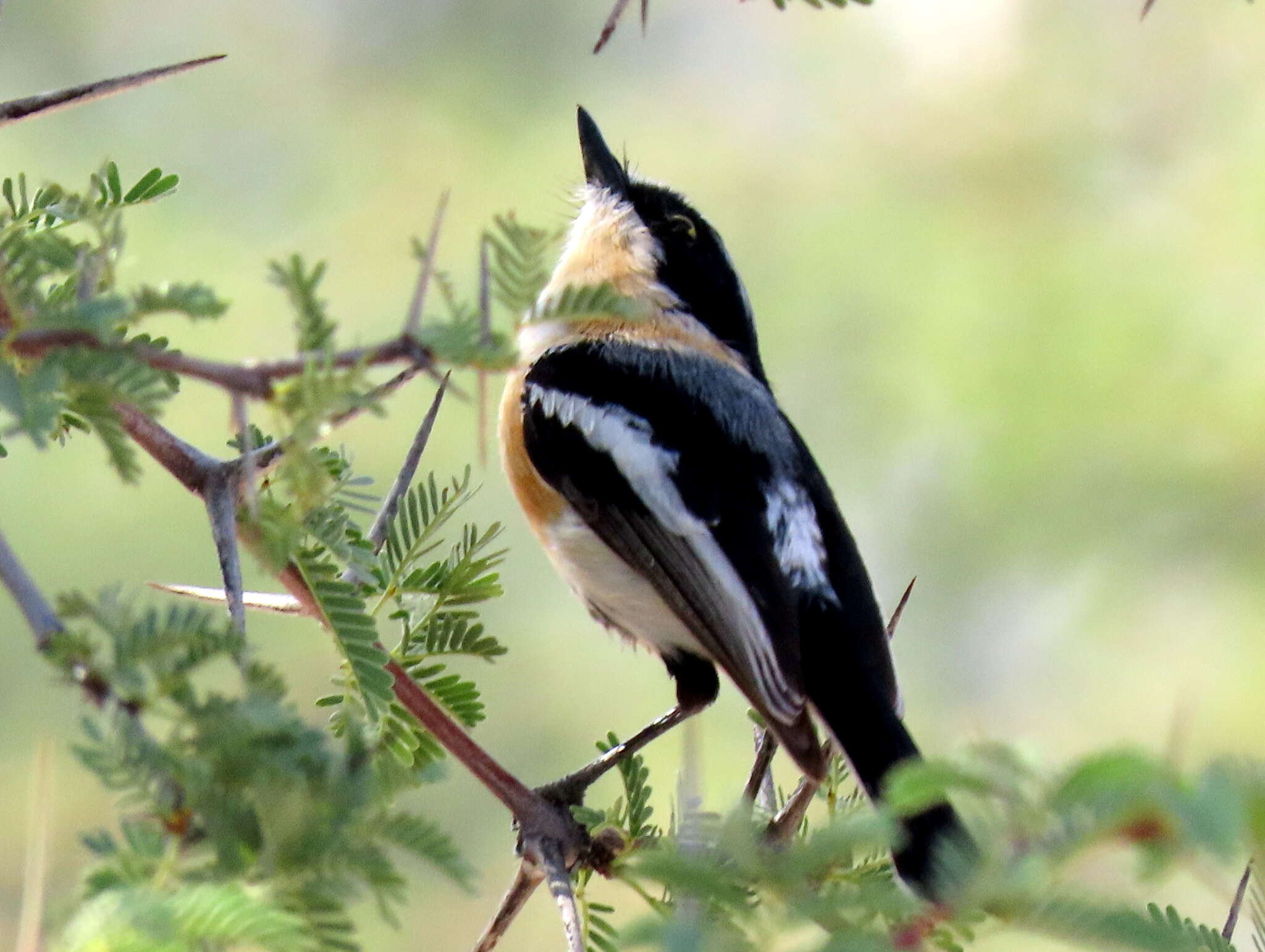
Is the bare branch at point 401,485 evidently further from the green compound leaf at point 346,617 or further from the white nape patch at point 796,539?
the white nape patch at point 796,539

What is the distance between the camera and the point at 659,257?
380 cm

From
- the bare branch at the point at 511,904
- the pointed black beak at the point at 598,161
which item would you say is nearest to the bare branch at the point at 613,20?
the bare branch at the point at 511,904

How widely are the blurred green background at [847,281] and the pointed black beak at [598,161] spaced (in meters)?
0.49

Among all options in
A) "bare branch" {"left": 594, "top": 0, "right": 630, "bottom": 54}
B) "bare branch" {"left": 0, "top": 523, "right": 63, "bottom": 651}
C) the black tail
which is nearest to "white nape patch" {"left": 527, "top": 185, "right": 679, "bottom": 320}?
the black tail

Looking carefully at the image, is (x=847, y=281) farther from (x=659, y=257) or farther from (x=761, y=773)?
(x=761, y=773)

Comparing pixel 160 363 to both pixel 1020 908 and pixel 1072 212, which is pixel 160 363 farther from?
pixel 1072 212

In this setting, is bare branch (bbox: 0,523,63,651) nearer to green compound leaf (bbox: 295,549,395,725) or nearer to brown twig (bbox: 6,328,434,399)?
brown twig (bbox: 6,328,434,399)

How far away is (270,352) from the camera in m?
5.12

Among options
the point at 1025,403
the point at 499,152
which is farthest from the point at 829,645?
the point at 499,152

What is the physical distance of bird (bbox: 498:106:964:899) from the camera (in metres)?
2.63

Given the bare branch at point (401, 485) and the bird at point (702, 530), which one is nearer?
the bare branch at point (401, 485)

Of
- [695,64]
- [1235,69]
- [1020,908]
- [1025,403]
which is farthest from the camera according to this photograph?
[695,64]

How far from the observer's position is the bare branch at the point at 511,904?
193 centimetres

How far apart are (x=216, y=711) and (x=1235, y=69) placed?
7067 millimetres
